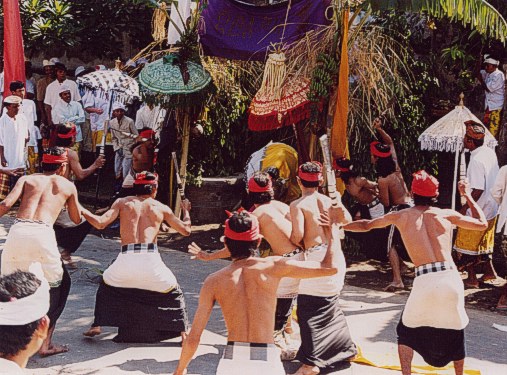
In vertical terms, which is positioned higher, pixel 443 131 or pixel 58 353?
pixel 443 131

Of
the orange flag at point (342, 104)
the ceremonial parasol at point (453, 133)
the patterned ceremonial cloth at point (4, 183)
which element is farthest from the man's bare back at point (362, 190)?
the patterned ceremonial cloth at point (4, 183)

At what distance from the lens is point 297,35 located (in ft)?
32.8

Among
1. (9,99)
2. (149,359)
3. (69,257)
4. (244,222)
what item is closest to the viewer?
(244,222)

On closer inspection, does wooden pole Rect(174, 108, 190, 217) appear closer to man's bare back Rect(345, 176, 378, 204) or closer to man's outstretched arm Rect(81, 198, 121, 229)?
man's bare back Rect(345, 176, 378, 204)

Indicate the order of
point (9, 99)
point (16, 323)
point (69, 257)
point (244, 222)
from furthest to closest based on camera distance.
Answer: point (9, 99), point (69, 257), point (244, 222), point (16, 323)

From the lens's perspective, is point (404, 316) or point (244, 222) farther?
point (404, 316)

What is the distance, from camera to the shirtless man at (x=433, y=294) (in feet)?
19.3

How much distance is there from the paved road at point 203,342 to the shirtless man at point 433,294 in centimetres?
74

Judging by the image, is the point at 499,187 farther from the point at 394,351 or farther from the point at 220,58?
the point at 220,58

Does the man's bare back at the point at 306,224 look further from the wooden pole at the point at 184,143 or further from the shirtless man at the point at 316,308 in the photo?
the wooden pole at the point at 184,143

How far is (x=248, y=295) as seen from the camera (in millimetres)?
4730

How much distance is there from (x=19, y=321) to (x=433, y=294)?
3.40 m

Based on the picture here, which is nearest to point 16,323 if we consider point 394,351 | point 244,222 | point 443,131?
point 244,222

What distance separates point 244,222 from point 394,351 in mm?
2917
